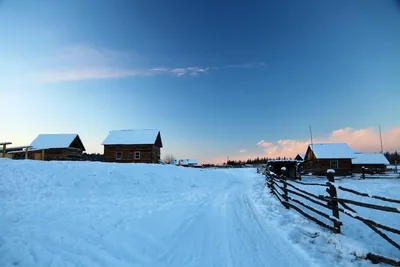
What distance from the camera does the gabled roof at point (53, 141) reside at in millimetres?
34656

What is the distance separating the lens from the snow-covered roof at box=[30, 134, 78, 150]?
34.7 m

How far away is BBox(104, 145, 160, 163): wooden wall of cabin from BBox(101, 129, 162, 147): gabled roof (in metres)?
0.63

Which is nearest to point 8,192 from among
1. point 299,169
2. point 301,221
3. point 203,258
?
point 203,258

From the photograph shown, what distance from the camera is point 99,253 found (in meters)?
4.98

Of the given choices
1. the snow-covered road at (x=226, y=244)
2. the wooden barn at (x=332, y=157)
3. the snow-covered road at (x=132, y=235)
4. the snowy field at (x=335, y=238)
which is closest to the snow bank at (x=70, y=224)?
the snow-covered road at (x=132, y=235)

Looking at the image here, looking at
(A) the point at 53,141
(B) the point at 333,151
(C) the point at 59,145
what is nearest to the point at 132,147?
(C) the point at 59,145

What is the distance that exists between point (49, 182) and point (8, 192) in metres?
2.32

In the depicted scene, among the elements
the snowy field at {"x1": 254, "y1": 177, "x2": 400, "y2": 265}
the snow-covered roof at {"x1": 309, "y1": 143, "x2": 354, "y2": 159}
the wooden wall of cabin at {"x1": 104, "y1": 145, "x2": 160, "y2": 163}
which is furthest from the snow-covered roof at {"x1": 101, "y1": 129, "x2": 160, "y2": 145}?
the snow-covered roof at {"x1": 309, "y1": 143, "x2": 354, "y2": 159}

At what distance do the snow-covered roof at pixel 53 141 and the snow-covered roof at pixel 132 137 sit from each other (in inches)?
195

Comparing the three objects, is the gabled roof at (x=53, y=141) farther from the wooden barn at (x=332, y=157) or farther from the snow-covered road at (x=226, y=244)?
the wooden barn at (x=332, y=157)

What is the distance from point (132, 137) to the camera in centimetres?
3759

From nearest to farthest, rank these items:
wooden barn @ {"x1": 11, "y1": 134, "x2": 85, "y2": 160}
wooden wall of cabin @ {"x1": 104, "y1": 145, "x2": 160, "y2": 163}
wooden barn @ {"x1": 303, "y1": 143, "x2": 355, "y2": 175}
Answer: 1. wooden barn @ {"x1": 11, "y1": 134, "x2": 85, "y2": 160}
2. wooden wall of cabin @ {"x1": 104, "y1": 145, "x2": 160, "y2": 163}
3. wooden barn @ {"x1": 303, "y1": 143, "x2": 355, "y2": 175}

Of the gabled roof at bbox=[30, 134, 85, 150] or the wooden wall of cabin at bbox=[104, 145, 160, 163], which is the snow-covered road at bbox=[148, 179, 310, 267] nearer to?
the wooden wall of cabin at bbox=[104, 145, 160, 163]

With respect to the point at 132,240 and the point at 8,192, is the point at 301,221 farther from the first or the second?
the point at 8,192
